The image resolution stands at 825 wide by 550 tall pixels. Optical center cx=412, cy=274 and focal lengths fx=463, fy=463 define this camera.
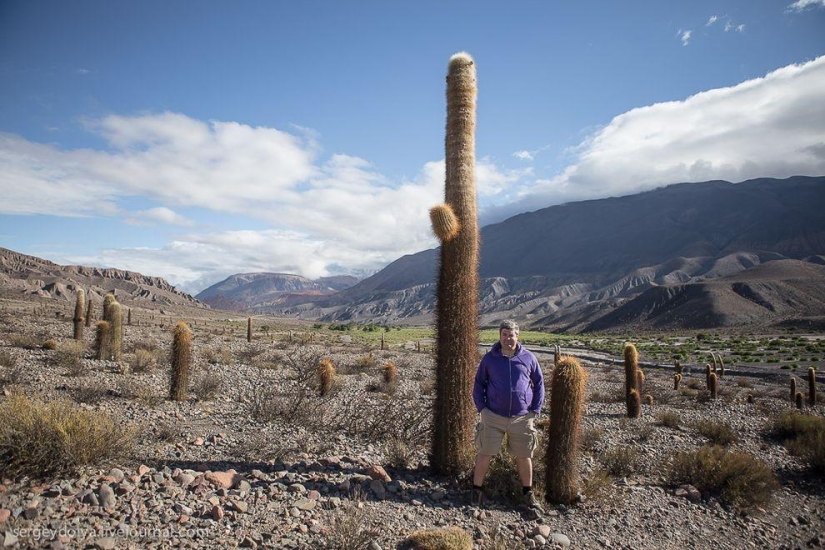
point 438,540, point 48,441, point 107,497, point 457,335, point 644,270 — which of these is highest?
point 644,270

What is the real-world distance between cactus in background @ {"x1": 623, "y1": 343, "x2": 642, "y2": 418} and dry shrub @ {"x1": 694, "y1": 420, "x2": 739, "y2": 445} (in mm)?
2077

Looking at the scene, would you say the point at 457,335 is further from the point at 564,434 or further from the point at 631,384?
the point at 631,384

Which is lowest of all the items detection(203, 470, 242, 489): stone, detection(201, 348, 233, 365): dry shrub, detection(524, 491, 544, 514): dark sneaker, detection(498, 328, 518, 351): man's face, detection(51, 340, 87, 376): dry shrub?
detection(524, 491, 544, 514): dark sneaker

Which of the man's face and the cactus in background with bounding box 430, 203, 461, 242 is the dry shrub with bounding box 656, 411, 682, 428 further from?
the cactus in background with bounding box 430, 203, 461, 242

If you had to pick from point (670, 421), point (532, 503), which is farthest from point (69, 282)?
point (532, 503)

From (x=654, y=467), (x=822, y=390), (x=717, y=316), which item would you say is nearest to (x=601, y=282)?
(x=717, y=316)

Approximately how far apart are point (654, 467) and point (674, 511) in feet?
7.21

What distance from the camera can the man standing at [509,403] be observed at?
5266 mm

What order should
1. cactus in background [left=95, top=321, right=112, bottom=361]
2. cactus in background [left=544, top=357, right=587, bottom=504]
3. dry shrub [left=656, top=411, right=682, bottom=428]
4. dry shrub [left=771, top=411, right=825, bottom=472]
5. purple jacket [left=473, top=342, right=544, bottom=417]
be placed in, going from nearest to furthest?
purple jacket [left=473, top=342, right=544, bottom=417] → cactus in background [left=544, top=357, right=587, bottom=504] → dry shrub [left=771, top=411, right=825, bottom=472] → dry shrub [left=656, top=411, right=682, bottom=428] → cactus in background [left=95, top=321, right=112, bottom=361]

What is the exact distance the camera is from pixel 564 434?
5.58 metres

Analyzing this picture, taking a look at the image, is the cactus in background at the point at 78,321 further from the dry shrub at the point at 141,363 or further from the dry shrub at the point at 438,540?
the dry shrub at the point at 438,540

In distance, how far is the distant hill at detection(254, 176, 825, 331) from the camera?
7412 centimetres

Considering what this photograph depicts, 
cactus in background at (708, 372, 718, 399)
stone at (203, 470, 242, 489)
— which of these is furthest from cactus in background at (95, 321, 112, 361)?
cactus in background at (708, 372, 718, 399)

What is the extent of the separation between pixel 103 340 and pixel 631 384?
15.5m
